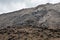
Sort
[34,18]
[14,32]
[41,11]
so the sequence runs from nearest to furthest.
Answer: [14,32]
[34,18]
[41,11]

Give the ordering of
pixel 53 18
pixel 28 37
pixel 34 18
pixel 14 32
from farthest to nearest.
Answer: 1. pixel 34 18
2. pixel 53 18
3. pixel 14 32
4. pixel 28 37

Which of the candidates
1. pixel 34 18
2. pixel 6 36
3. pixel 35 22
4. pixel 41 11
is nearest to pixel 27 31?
pixel 6 36

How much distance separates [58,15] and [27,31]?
12.0 m

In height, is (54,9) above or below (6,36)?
above

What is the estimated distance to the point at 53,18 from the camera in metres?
41.7

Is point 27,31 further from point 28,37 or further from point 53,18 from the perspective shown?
point 53,18

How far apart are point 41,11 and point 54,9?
154 inches

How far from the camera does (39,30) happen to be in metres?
34.5

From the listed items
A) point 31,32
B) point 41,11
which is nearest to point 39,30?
point 31,32

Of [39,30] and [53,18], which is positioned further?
[53,18]

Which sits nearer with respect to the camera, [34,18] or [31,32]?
[31,32]

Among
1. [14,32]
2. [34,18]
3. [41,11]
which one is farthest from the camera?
[41,11]

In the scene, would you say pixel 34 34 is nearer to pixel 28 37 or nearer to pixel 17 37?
pixel 28 37

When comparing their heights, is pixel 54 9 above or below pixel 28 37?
above
